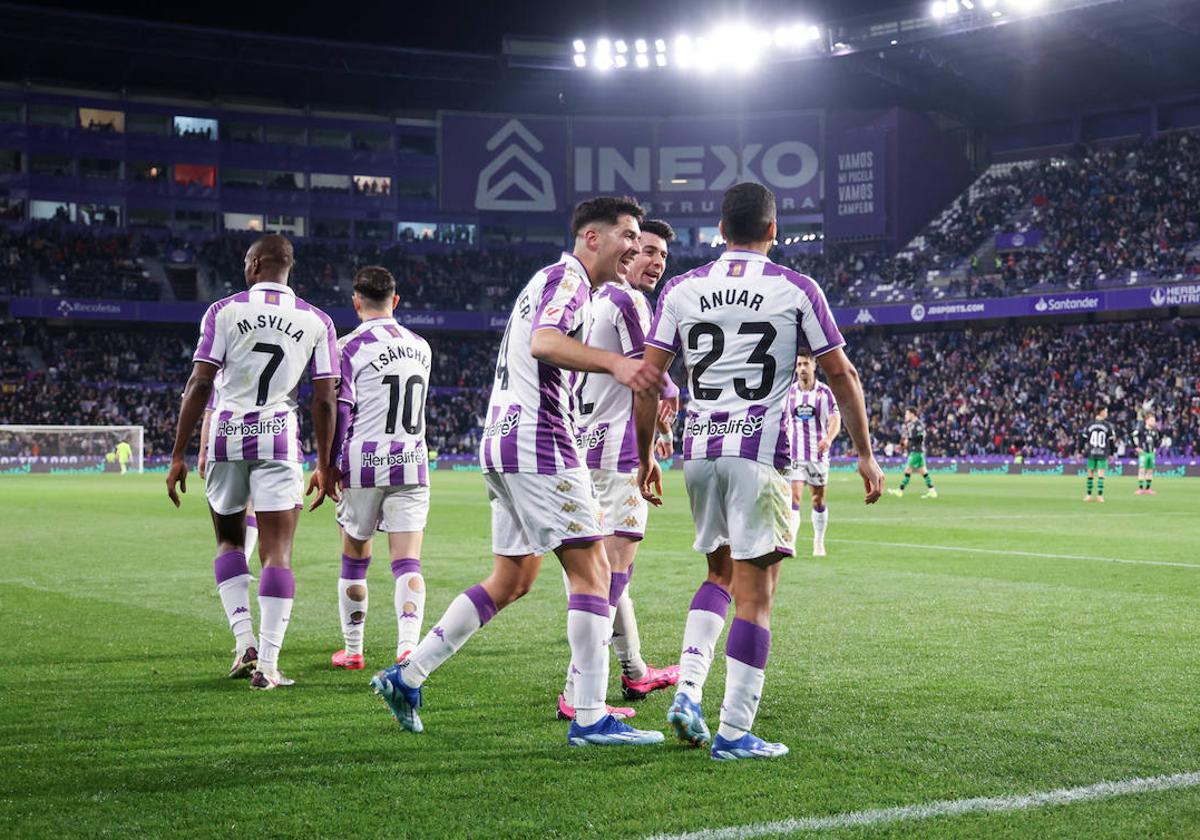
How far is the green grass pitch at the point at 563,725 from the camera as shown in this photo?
4.09 meters

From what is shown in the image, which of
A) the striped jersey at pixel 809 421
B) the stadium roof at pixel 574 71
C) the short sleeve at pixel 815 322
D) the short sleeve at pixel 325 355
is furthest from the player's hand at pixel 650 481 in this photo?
the stadium roof at pixel 574 71

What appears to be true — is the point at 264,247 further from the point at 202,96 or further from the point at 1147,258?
the point at 202,96

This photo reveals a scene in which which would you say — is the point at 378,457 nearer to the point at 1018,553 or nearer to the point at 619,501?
the point at 619,501

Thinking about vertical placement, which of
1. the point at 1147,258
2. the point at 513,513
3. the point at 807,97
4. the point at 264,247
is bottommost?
the point at 513,513

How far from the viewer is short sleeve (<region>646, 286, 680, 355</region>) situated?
5.19 metres

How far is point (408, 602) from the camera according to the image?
7.11 m

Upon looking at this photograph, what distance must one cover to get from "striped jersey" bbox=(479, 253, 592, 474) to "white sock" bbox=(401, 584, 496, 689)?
614 mm

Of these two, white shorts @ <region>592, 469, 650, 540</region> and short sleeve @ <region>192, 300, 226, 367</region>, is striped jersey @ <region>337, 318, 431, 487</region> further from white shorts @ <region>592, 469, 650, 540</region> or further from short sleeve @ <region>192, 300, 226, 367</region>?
white shorts @ <region>592, 469, 650, 540</region>

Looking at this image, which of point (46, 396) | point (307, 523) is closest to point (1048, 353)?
point (307, 523)

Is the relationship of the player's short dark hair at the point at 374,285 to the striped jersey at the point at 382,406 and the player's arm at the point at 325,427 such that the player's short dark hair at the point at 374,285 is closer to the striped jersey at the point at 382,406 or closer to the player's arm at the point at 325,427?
the striped jersey at the point at 382,406

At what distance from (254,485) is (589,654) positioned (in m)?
2.45

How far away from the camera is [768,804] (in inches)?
164

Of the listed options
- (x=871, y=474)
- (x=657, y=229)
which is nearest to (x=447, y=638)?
(x=871, y=474)

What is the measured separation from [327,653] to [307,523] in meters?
12.2
